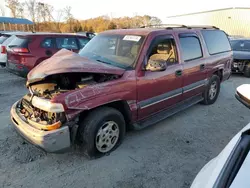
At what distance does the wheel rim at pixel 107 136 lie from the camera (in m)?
3.21

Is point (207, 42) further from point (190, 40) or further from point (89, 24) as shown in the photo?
point (89, 24)

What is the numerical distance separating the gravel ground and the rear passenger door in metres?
0.71

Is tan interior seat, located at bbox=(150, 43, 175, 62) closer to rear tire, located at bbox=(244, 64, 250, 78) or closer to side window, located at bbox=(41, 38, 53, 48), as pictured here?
side window, located at bbox=(41, 38, 53, 48)

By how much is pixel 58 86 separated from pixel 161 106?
1.86 metres

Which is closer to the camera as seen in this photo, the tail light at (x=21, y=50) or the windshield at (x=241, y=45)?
the tail light at (x=21, y=50)

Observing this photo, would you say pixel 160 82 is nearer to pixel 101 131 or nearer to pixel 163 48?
pixel 163 48

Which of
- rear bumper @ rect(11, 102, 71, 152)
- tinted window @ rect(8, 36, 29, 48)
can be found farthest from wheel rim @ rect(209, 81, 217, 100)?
tinted window @ rect(8, 36, 29, 48)

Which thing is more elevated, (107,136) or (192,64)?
(192,64)

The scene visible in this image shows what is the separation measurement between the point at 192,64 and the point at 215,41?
62.0 inches

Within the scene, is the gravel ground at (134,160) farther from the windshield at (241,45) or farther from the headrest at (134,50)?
the windshield at (241,45)

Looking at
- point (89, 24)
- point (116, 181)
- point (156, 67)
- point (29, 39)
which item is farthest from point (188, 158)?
point (89, 24)

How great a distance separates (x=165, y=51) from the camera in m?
4.14

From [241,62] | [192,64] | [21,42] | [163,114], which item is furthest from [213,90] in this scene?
[21,42]

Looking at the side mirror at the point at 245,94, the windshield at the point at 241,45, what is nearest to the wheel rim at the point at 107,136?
the side mirror at the point at 245,94
